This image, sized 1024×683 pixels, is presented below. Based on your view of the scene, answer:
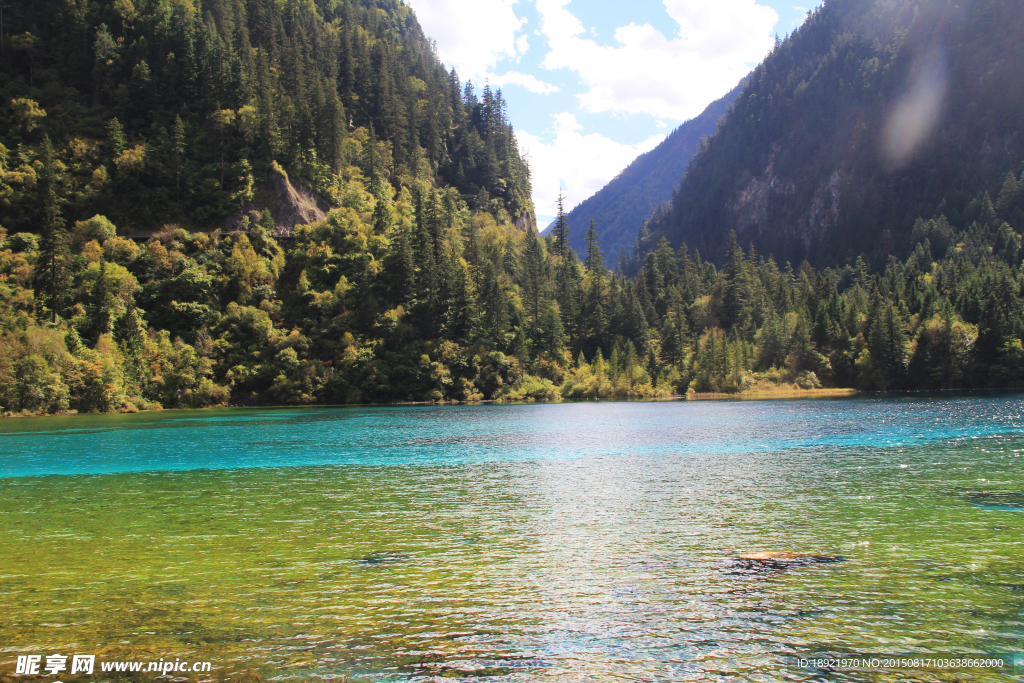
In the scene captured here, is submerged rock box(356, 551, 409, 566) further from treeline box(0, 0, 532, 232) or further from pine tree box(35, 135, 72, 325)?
treeline box(0, 0, 532, 232)

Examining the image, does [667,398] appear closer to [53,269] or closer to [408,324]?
[408,324]

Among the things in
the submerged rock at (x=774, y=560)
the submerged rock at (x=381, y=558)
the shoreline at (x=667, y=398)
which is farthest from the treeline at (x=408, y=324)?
the submerged rock at (x=774, y=560)

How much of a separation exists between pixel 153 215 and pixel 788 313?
146 meters

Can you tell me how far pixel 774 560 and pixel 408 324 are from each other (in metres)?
109

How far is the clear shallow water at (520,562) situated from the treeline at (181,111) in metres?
97.5

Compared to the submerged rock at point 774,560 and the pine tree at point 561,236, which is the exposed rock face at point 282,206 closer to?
the pine tree at point 561,236

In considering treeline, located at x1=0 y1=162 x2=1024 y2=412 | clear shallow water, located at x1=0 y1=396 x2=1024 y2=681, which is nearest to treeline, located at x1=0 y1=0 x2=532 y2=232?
treeline, located at x1=0 y1=162 x2=1024 y2=412

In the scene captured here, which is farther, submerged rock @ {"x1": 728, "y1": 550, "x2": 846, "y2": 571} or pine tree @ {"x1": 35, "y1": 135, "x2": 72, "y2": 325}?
pine tree @ {"x1": 35, "y1": 135, "x2": 72, "y2": 325}

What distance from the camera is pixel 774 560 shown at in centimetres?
1844

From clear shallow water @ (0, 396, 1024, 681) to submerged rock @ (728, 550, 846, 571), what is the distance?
420mm

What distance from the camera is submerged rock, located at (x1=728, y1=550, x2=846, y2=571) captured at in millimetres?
17891

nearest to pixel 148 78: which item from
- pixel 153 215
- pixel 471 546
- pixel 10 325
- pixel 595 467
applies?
pixel 153 215

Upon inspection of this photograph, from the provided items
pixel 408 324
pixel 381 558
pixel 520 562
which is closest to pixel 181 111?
pixel 408 324

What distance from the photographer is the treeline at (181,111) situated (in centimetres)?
12281
